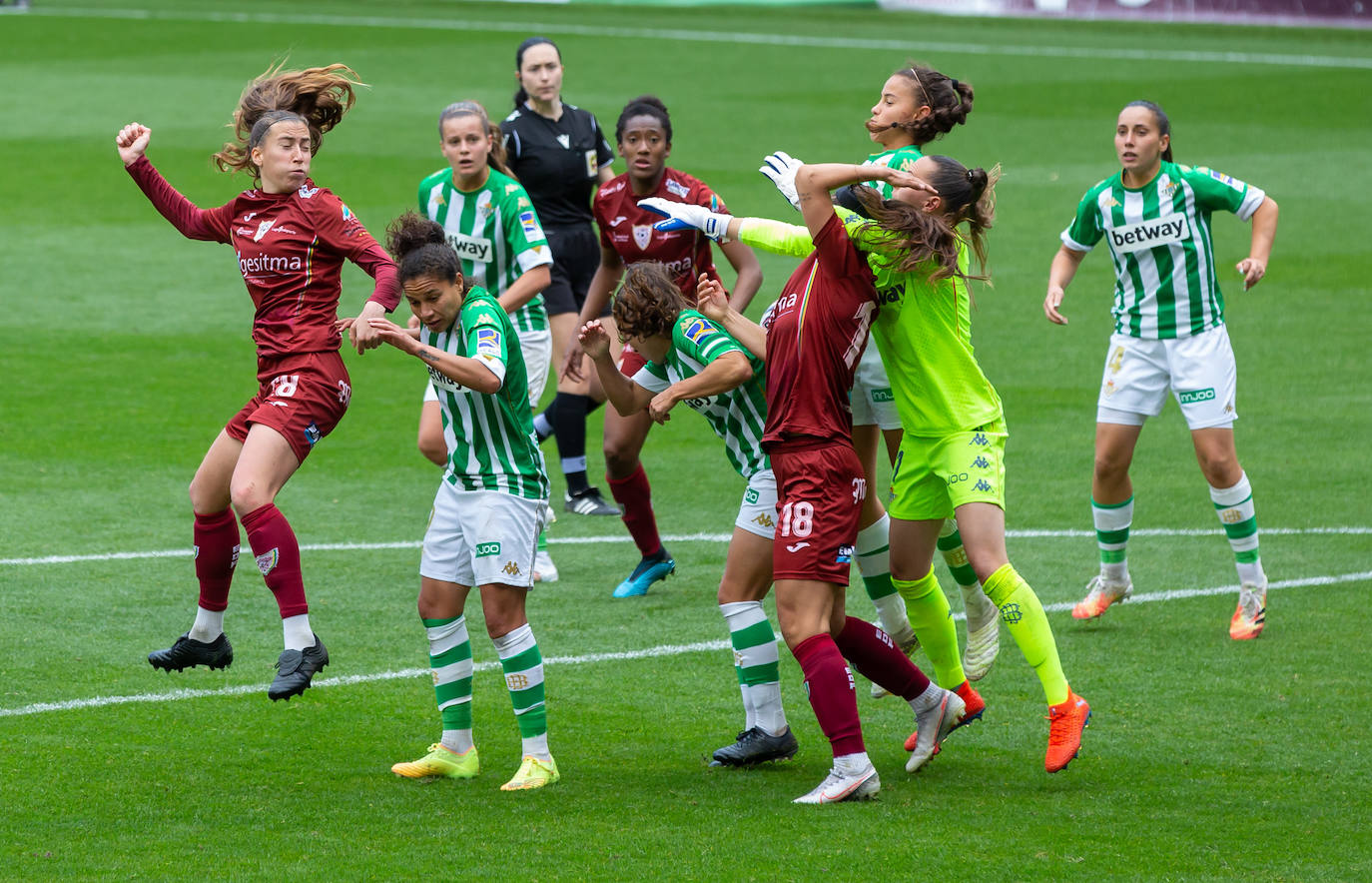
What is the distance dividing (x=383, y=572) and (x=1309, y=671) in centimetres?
445

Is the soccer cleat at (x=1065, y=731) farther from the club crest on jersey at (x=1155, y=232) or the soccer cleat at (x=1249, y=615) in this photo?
the club crest on jersey at (x=1155, y=232)

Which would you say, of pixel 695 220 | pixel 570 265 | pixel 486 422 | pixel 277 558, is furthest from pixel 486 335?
pixel 570 265

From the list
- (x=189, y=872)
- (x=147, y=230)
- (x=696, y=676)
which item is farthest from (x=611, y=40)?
(x=189, y=872)

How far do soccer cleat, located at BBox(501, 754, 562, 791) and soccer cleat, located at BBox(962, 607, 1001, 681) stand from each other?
1772 mm

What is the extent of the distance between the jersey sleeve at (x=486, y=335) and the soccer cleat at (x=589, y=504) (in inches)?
169

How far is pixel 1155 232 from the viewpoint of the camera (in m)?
8.05

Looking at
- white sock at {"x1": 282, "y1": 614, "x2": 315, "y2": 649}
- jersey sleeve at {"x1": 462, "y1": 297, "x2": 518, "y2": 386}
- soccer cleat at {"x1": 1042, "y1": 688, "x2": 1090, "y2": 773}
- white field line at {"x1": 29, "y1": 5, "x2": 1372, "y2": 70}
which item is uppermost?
white field line at {"x1": 29, "y1": 5, "x2": 1372, "y2": 70}

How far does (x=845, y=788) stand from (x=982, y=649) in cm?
132

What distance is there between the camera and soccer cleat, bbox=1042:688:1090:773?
5.87 meters

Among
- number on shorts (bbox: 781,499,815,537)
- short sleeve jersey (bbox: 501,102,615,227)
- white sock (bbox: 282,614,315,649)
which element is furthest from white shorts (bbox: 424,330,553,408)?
number on shorts (bbox: 781,499,815,537)

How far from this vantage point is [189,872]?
5.23 meters

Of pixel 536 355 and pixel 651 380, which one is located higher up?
pixel 651 380

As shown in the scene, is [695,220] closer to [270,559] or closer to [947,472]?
Result: [947,472]

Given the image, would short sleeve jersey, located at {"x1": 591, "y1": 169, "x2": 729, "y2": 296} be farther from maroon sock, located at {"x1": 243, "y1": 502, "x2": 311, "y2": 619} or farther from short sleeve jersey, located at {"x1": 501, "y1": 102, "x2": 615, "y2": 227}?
maroon sock, located at {"x1": 243, "y1": 502, "x2": 311, "y2": 619}
